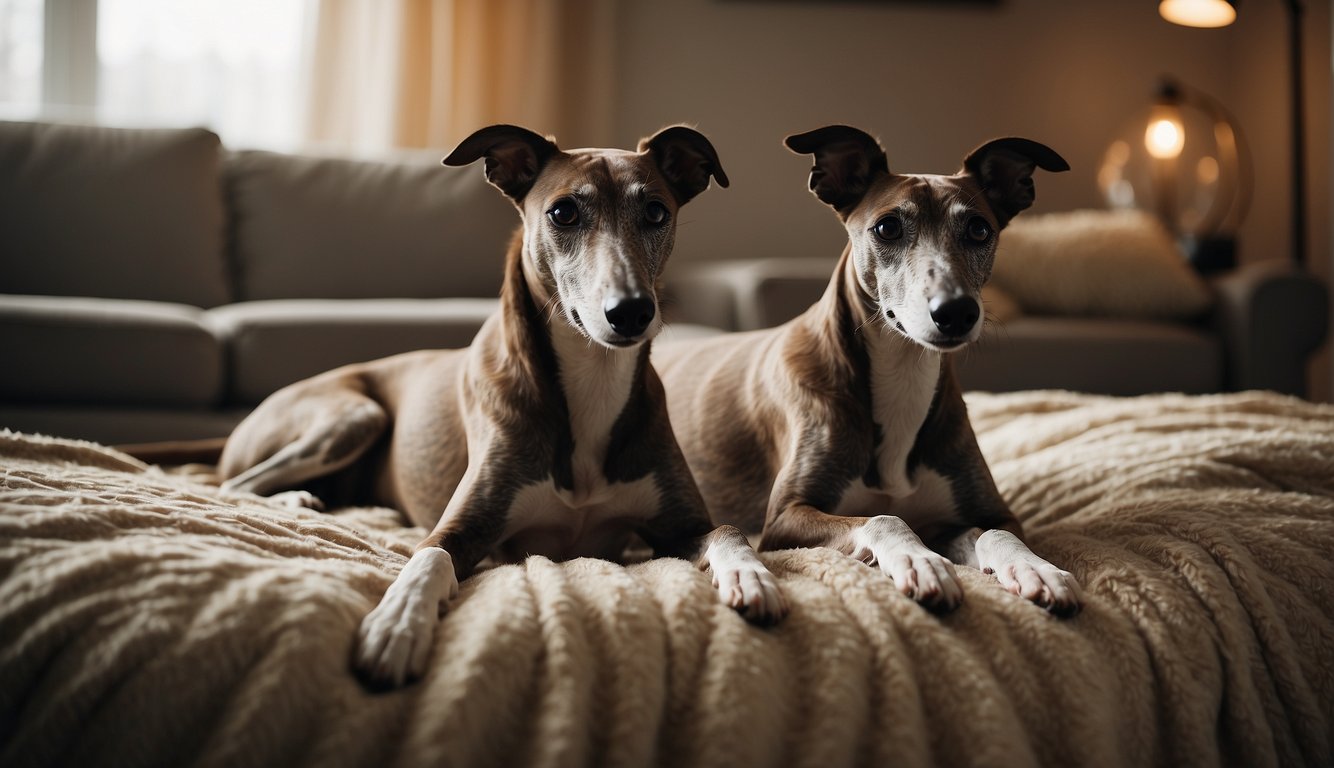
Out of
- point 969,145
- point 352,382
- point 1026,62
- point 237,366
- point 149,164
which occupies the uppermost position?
point 1026,62

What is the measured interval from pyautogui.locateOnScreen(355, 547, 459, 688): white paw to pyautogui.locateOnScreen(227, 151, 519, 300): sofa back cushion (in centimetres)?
298

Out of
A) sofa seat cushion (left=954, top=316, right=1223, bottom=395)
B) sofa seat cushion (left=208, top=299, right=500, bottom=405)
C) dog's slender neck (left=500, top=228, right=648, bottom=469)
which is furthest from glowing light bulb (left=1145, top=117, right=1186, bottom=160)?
dog's slender neck (left=500, top=228, right=648, bottom=469)

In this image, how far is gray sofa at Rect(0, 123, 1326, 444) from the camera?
3006mm

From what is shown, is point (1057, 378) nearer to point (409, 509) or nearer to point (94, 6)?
point (409, 509)

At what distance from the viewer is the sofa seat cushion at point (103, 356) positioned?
291 centimetres

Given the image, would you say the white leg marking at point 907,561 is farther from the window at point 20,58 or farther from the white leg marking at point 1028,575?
the window at point 20,58

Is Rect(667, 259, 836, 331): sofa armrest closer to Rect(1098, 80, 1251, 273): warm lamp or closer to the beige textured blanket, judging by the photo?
the beige textured blanket

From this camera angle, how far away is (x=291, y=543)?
4.84 ft

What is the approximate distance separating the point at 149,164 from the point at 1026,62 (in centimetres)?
458

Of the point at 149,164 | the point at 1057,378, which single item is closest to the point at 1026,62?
the point at 1057,378

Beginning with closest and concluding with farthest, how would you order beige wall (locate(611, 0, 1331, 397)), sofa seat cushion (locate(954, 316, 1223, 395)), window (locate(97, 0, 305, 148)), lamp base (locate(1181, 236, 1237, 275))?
sofa seat cushion (locate(954, 316, 1223, 395)), lamp base (locate(1181, 236, 1237, 275)), window (locate(97, 0, 305, 148)), beige wall (locate(611, 0, 1331, 397))

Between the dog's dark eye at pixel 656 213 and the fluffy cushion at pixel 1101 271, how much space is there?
2966 millimetres

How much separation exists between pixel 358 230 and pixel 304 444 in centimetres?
220

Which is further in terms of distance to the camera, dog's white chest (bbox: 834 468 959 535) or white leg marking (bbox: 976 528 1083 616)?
dog's white chest (bbox: 834 468 959 535)
